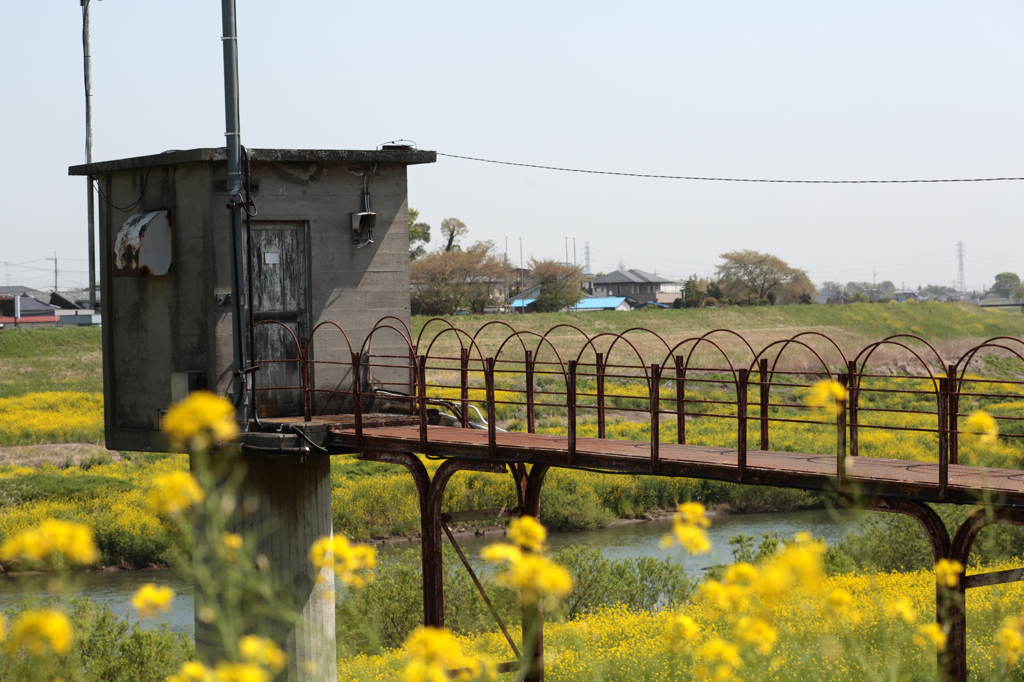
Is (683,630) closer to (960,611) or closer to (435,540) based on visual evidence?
(960,611)

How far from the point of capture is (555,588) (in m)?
2.77

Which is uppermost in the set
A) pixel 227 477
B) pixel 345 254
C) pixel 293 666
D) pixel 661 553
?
pixel 345 254

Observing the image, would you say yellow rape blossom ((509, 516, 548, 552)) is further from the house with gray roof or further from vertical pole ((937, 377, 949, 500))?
the house with gray roof

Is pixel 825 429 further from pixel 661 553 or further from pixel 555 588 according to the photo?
pixel 555 588

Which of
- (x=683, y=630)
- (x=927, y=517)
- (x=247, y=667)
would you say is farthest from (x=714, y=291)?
(x=247, y=667)

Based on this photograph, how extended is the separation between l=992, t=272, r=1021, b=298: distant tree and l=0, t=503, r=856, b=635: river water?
475 ft

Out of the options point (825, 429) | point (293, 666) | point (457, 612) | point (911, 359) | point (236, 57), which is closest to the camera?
point (236, 57)

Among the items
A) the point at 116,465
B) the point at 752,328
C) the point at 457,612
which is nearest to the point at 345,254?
the point at 457,612

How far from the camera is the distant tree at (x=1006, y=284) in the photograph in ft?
525

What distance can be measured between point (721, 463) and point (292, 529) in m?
6.15

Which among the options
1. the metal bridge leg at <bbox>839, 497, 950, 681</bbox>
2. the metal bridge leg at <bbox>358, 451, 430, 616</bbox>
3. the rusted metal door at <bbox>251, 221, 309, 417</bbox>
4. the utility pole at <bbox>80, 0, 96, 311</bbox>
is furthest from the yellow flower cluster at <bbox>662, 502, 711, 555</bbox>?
the utility pole at <bbox>80, 0, 96, 311</bbox>

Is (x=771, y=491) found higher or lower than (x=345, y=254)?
lower

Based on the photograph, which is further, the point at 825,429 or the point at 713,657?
the point at 825,429

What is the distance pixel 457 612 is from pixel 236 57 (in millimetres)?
12622
